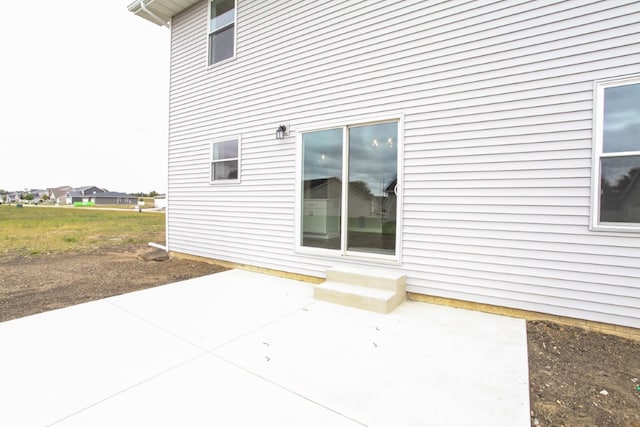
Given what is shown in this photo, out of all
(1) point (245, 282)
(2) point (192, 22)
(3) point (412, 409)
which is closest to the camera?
(3) point (412, 409)

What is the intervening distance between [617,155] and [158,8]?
8.28m

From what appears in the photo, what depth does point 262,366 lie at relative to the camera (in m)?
2.21

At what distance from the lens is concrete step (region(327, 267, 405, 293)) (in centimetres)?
358

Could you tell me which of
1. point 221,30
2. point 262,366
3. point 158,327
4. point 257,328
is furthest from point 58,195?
point 262,366

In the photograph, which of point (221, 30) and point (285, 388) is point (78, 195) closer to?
point (221, 30)

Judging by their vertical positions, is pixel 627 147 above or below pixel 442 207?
above

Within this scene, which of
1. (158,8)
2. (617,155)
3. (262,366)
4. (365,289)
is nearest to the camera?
(262,366)

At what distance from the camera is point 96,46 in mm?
12430

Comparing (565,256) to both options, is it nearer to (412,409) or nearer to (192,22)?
(412,409)

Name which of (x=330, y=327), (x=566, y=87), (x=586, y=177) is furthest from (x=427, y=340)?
(x=566, y=87)

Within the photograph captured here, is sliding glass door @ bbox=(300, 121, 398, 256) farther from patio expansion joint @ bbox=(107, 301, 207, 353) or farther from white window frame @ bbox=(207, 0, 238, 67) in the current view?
white window frame @ bbox=(207, 0, 238, 67)

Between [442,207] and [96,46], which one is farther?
[96,46]

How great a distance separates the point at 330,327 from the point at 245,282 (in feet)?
7.01

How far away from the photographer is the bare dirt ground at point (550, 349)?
5.80 feet
